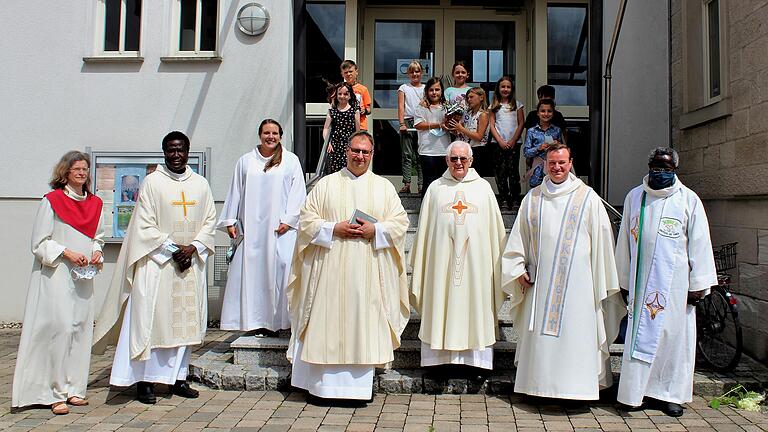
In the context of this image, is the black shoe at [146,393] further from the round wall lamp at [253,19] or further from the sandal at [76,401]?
the round wall lamp at [253,19]

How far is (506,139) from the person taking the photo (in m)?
8.12

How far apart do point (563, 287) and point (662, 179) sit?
3.65 feet

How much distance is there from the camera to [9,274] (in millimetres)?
9391

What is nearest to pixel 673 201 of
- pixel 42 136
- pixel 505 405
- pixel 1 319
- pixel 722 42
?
pixel 505 405

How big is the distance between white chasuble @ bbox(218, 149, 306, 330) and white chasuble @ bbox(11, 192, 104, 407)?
1437mm

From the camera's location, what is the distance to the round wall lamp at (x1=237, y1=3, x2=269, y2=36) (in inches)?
360

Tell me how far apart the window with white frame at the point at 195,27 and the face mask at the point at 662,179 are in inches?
243

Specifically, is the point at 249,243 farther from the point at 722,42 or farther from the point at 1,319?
the point at 722,42

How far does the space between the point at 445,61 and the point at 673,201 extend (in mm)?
5541

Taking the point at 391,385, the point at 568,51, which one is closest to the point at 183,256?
the point at 391,385

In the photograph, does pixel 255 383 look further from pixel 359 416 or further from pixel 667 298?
pixel 667 298

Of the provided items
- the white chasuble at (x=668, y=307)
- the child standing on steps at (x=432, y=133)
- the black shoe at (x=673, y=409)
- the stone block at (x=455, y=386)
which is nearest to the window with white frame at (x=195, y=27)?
the child standing on steps at (x=432, y=133)

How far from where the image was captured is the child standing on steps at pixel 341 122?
784 centimetres

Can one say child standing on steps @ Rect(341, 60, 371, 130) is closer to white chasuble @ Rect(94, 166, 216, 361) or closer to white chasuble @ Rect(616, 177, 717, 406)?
white chasuble @ Rect(94, 166, 216, 361)
